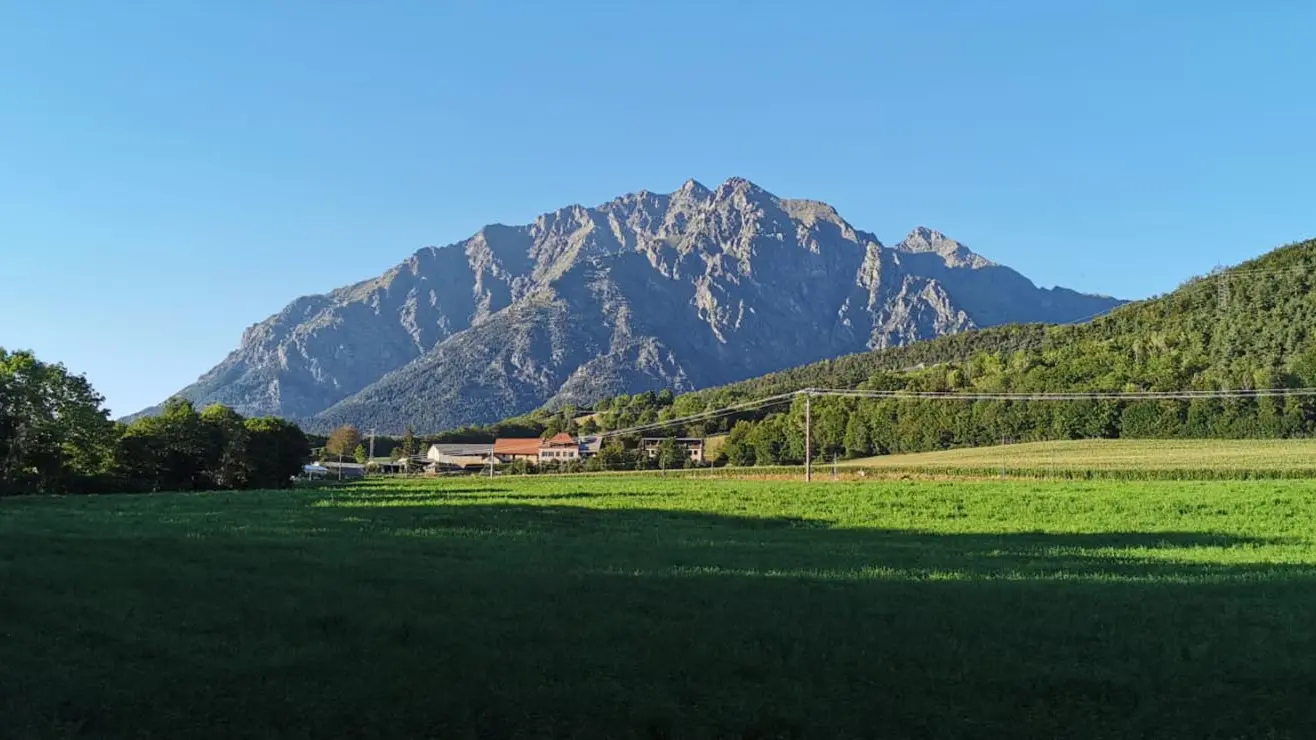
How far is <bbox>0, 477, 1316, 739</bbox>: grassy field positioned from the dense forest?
163 ft

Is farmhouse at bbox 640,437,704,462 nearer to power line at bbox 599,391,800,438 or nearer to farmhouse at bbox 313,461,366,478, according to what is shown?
power line at bbox 599,391,800,438

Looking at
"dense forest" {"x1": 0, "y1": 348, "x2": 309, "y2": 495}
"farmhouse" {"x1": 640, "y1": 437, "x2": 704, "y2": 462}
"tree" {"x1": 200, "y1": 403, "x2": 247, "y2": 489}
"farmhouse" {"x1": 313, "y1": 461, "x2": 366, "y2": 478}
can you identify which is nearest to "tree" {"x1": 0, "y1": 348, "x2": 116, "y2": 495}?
"dense forest" {"x1": 0, "y1": 348, "x2": 309, "y2": 495}

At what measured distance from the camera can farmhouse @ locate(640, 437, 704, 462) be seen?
153375mm

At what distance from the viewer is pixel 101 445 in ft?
241

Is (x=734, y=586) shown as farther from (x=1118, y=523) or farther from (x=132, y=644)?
(x=1118, y=523)

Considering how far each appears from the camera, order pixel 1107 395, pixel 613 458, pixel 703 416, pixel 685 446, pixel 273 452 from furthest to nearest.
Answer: pixel 703 416
pixel 685 446
pixel 613 458
pixel 1107 395
pixel 273 452

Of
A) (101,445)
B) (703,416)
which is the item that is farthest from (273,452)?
(703,416)

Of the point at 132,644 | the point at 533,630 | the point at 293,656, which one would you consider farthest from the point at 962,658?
the point at 132,644

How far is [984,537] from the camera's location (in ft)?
108

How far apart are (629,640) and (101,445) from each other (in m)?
75.4

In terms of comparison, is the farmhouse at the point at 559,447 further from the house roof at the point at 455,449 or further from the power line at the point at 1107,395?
the power line at the point at 1107,395

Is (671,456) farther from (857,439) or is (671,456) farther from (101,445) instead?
(101,445)

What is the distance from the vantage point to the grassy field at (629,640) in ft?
28.4

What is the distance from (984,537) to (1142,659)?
22.2 metres
